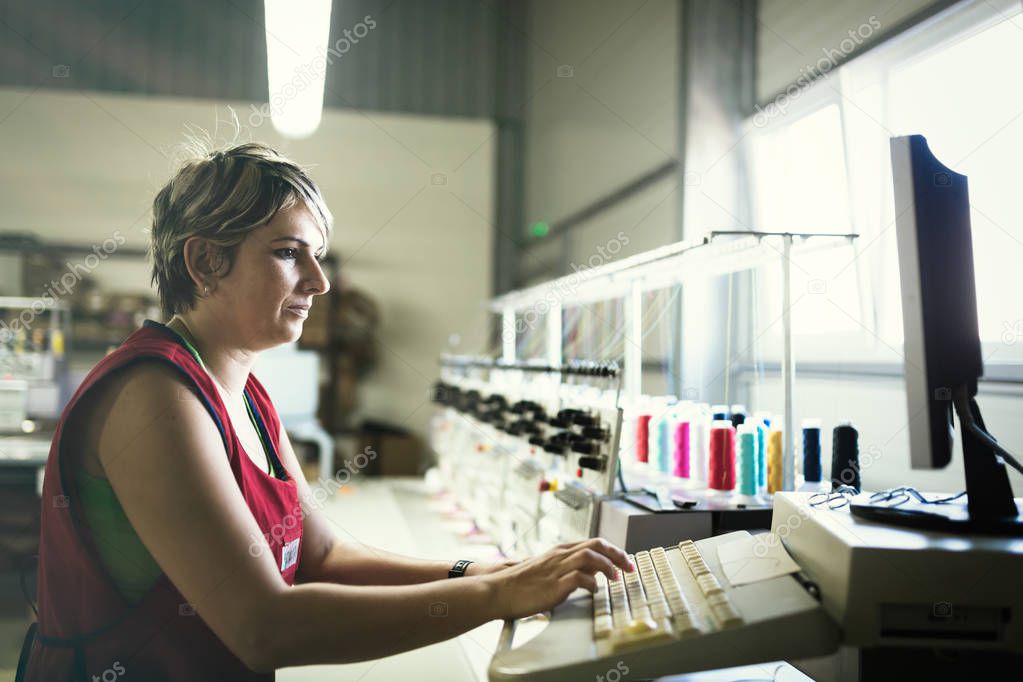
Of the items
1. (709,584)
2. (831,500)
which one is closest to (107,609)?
(709,584)

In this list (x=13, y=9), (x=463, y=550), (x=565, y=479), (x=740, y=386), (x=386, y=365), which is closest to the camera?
(x=565, y=479)

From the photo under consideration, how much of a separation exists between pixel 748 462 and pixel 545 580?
80 cm

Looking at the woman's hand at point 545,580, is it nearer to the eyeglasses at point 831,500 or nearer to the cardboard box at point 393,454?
the eyeglasses at point 831,500

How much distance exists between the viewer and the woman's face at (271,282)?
1.04 m

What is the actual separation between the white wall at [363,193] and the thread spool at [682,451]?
4.01 metres

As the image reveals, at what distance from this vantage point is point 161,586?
3.01 ft

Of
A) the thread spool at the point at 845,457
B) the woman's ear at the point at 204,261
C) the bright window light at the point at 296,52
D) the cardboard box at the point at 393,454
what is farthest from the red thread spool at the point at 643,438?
the cardboard box at the point at 393,454

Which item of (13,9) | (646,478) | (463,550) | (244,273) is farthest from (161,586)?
(13,9)

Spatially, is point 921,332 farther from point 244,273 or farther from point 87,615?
point 87,615

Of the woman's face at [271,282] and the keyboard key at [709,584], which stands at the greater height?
the woman's face at [271,282]

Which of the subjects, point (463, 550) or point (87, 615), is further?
point (463, 550)

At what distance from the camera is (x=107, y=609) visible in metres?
0.91

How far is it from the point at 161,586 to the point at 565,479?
103 cm

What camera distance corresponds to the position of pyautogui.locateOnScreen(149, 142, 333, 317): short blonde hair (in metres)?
1.03
